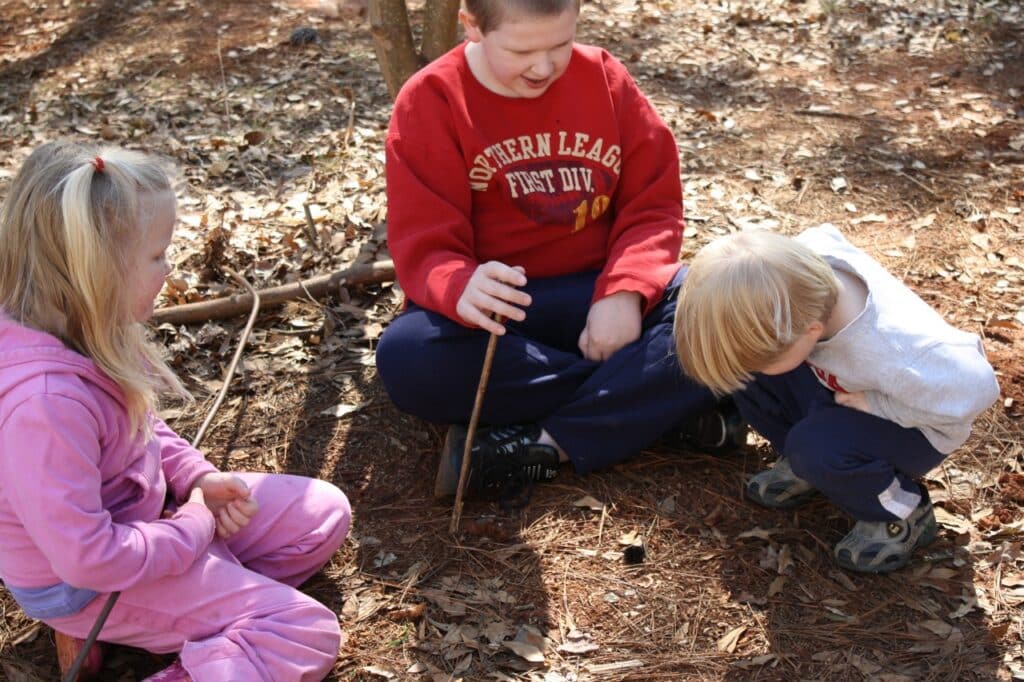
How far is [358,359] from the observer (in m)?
3.72

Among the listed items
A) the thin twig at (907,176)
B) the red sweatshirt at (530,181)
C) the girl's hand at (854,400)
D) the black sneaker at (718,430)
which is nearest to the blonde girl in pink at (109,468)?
the red sweatshirt at (530,181)

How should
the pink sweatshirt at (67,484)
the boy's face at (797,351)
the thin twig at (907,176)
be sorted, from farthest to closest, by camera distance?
the thin twig at (907,176) < the boy's face at (797,351) < the pink sweatshirt at (67,484)

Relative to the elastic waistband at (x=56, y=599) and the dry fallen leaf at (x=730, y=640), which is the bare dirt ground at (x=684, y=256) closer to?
the dry fallen leaf at (x=730, y=640)

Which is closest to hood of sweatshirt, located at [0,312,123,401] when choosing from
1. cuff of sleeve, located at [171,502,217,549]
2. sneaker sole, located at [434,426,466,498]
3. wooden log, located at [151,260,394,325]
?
cuff of sleeve, located at [171,502,217,549]

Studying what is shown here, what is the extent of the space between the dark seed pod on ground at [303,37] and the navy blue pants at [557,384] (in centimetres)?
426

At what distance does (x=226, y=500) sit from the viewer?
2.57m

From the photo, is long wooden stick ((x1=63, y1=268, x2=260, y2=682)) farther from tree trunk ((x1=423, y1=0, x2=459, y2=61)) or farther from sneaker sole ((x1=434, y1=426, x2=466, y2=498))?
tree trunk ((x1=423, y1=0, x2=459, y2=61))

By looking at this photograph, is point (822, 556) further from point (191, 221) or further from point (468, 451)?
point (191, 221)

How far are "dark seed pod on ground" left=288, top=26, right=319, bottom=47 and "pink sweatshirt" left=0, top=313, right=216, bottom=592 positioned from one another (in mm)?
4983

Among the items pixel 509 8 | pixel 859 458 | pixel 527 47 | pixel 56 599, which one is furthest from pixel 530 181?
pixel 56 599

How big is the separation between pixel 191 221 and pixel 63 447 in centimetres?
278

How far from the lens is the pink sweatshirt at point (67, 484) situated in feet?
6.73

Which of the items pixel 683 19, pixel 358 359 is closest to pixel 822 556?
pixel 358 359

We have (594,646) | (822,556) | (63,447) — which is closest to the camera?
(63,447)
